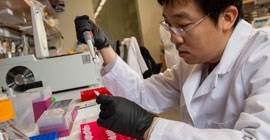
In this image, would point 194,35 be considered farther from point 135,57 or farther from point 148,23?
point 148,23

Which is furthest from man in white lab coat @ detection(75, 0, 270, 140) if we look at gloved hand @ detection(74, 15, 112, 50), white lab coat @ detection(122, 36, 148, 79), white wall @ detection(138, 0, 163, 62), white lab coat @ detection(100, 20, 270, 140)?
white wall @ detection(138, 0, 163, 62)

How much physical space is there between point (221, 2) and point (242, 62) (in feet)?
0.61

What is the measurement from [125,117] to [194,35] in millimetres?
317

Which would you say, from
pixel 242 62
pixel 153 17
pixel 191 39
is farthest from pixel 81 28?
pixel 153 17

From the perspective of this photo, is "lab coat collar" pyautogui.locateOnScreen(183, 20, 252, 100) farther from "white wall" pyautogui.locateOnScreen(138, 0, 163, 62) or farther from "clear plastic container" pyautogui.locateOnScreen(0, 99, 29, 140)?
"white wall" pyautogui.locateOnScreen(138, 0, 163, 62)

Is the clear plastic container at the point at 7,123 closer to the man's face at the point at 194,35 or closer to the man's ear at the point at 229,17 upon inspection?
the man's face at the point at 194,35

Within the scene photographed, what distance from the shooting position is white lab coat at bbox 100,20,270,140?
61 cm

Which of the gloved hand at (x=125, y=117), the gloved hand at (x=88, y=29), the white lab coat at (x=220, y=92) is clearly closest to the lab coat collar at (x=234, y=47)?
the white lab coat at (x=220, y=92)

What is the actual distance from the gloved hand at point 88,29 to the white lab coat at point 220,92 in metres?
0.10

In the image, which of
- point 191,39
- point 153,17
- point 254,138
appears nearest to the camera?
point 254,138

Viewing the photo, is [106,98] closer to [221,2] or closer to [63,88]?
[221,2]

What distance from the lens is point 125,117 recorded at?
27.9 inches

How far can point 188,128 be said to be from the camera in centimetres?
64

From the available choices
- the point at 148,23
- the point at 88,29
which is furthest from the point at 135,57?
the point at 88,29
